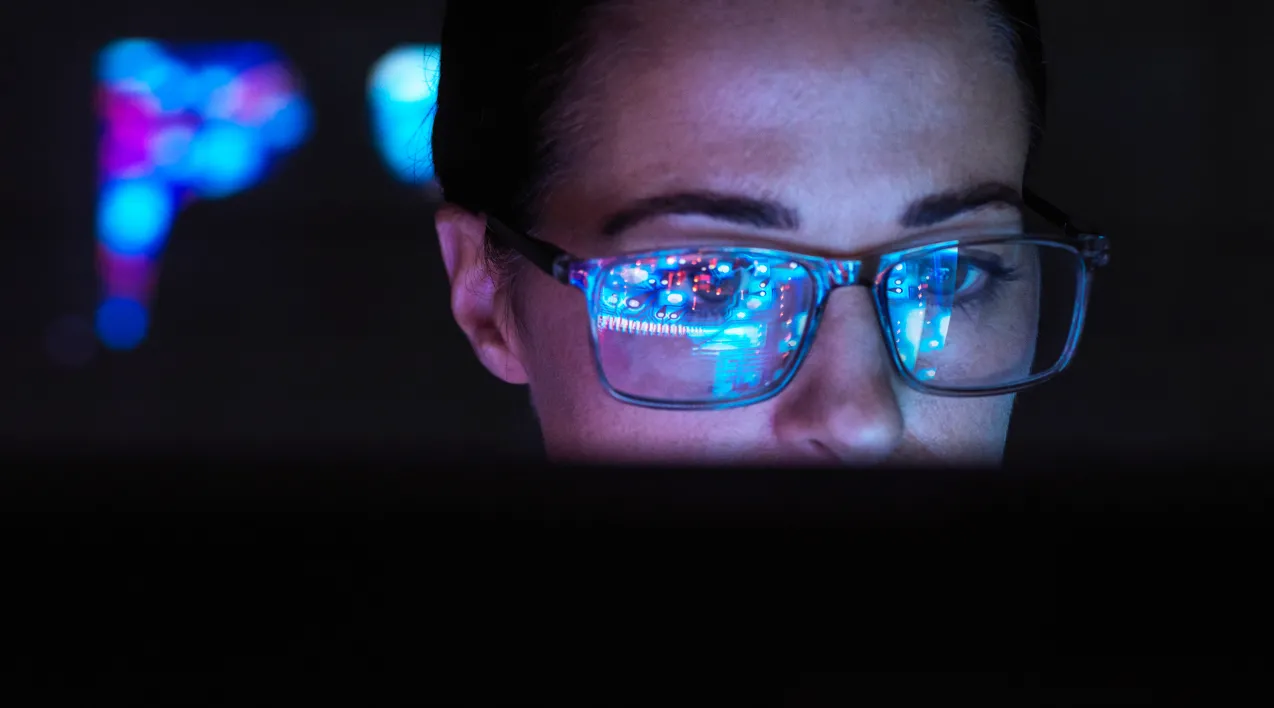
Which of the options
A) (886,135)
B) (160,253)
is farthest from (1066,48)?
(886,135)

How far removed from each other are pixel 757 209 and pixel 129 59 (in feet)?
16.8

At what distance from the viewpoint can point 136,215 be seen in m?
5.40

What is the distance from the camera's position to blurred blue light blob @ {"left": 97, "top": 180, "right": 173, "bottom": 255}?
538 centimetres

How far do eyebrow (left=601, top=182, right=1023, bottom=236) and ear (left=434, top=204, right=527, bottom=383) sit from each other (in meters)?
0.24

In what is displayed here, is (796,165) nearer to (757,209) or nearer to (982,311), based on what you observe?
(757,209)

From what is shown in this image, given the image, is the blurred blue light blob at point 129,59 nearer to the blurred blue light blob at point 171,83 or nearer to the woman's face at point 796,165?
the blurred blue light blob at point 171,83

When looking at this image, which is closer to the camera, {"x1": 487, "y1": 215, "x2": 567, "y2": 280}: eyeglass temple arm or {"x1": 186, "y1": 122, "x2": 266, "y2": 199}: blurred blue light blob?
{"x1": 487, "y1": 215, "x2": 567, "y2": 280}: eyeglass temple arm

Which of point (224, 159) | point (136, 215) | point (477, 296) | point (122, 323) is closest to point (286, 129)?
point (224, 159)

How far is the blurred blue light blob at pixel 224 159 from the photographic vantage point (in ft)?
17.8

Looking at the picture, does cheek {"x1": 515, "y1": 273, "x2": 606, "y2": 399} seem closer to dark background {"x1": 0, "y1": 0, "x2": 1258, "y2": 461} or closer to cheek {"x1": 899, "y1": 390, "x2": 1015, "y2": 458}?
cheek {"x1": 899, "y1": 390, "x2": 1015, "y2": 458}

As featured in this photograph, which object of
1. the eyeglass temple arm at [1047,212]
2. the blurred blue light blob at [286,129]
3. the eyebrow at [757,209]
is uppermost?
the blurred blue light blob at [286,129]

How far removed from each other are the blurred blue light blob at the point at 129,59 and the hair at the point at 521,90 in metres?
4.51

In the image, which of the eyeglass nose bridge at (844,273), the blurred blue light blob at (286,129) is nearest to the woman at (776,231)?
the eyeglass nose bridge at (844,273)

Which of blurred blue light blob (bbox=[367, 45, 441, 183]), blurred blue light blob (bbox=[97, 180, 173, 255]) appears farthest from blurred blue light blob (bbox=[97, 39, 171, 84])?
blurred blue light blob (bbox=[367, 45, 441, 183])
